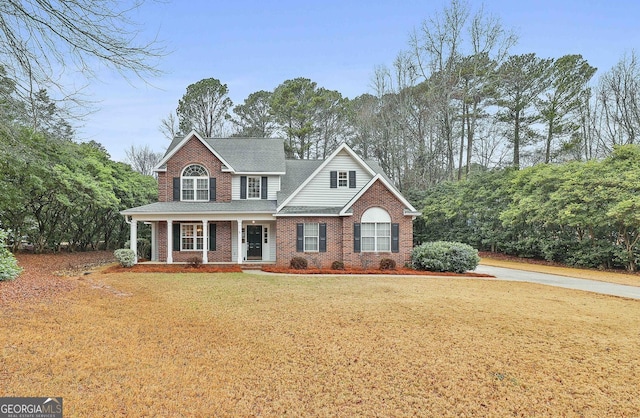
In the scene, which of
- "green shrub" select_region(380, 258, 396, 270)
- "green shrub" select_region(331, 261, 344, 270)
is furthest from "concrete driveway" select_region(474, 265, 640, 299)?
"green shrub" select_region(331, 261, 344, 270)

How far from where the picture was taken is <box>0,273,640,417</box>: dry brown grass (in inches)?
157

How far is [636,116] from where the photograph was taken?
24625 millimetres

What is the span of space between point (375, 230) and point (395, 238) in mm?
1073

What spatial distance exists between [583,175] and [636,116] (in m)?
12.8

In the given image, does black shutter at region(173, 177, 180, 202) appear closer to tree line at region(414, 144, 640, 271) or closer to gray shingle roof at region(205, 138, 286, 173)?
gray shingle roof at region(205, 138, 286, 173)

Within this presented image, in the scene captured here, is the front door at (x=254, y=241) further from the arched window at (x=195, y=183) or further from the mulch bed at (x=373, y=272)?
the mulch bed at (x=373, y=272)

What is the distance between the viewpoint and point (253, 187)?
64.8 feet

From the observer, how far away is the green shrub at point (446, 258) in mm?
15836

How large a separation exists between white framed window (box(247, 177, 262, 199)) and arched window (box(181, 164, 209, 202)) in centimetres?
232

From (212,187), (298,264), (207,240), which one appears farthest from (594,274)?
(212,187)

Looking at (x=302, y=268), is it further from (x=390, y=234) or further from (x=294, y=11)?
(x=294, y=11)

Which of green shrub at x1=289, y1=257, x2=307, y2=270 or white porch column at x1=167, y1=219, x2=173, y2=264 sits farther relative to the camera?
white porch column at x1=167, y1=219, x2=173, y2=264

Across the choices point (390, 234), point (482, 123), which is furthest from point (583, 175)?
point (482, 123)

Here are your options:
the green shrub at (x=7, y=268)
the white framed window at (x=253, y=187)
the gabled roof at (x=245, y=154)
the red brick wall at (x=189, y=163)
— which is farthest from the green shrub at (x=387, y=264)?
the green shrub at (x=7, y=268)
